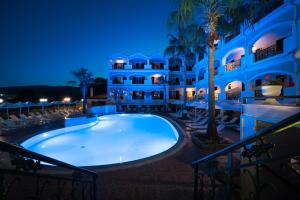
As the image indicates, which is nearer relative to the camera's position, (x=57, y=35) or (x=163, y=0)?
(x=163, y=0)

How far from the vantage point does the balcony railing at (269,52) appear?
44.5 ft

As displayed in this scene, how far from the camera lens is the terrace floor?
4.35 m

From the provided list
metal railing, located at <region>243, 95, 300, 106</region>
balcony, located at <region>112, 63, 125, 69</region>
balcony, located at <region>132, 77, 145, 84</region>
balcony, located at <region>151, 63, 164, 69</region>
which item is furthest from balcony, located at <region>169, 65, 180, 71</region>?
metal railing, located at <region>243, 95, 300, 106</region>

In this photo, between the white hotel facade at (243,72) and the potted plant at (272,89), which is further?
the white hotel facade at (243,72)

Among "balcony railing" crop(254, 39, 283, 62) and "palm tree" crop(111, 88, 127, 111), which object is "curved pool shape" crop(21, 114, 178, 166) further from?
"palm tree" crop(111, 88, 127, 111)

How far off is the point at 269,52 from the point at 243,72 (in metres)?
3.02

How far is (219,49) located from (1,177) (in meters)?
23.3

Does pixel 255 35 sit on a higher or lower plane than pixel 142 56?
lower

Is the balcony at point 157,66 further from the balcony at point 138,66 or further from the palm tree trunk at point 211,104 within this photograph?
the palm tree trunk at point 211,104

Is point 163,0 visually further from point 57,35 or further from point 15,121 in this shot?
point 57,35

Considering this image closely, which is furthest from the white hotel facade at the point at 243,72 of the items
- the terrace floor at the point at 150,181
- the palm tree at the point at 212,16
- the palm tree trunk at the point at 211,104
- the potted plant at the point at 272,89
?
the terrace floor at the point at 150,181

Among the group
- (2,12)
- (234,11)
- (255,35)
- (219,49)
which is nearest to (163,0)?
(234,11)

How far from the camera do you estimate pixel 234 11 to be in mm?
8688

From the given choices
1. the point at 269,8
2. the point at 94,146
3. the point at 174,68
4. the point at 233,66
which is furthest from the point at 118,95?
the point at 269,8
